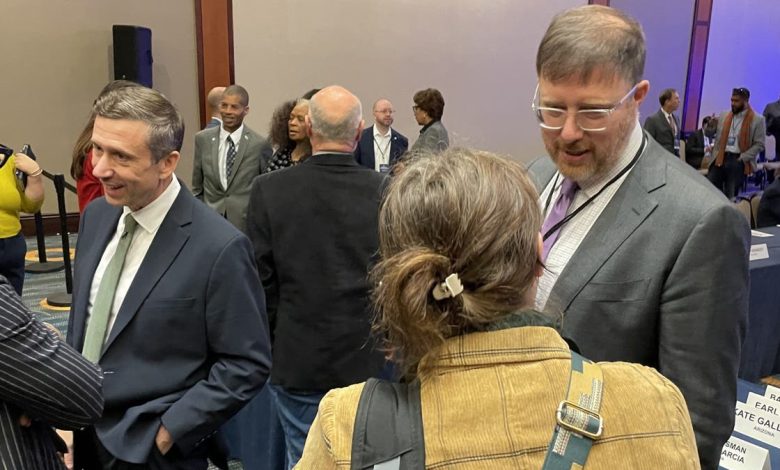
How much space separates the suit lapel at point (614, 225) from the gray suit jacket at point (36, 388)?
96cm

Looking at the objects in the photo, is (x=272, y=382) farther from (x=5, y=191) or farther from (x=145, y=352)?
(x=5, y=191)

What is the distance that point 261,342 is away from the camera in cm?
172

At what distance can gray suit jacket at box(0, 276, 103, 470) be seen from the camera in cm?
117

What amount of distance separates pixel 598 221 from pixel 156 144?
3.58 ft

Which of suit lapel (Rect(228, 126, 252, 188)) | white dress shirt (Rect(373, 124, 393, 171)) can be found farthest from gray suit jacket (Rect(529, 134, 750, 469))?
white dress shirt (Rect(373, 124, 393, 171))

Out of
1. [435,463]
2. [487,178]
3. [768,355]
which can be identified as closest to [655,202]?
[487,178]

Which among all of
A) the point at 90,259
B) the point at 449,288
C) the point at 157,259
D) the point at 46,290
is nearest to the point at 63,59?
the point at 46,290

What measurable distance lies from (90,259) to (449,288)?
1315 mm

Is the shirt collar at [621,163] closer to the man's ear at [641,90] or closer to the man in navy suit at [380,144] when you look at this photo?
the man's ear at [641,90]

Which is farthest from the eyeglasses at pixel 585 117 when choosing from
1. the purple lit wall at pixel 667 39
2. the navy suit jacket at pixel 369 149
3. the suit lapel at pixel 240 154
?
the purple lit wall at pixel 667 39

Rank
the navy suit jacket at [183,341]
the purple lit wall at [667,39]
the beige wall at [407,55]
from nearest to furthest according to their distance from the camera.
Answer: the navy suit jacket at [183,341] < the beige wall at [407,55] < the purple lit wall at [667,39]

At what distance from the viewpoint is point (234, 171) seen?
14.8 feet

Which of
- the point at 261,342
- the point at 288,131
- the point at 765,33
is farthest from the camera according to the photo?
the point at 765,33

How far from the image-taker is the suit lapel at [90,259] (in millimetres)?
1735
